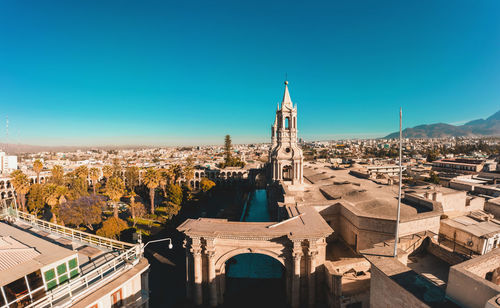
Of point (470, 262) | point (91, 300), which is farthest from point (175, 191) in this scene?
point (470, 262)

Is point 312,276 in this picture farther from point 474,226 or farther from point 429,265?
point 474,226

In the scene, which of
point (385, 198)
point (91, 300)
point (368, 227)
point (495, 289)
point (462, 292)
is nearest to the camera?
point (495, 289)

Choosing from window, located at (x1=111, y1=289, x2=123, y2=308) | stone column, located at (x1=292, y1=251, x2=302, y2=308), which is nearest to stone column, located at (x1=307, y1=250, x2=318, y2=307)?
stone column, located at (x1=292, y1=251, x2=302, y2=308)

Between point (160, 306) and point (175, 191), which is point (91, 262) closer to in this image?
point (160, 306)

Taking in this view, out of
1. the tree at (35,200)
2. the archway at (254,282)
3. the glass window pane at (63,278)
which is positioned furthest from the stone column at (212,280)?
the tree at (35,200)

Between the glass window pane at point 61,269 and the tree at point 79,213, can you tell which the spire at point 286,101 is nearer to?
the glass window pane at point 61,269

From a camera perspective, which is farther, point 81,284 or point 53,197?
point 53,197

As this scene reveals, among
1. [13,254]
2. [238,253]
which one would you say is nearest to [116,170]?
[238,253]
